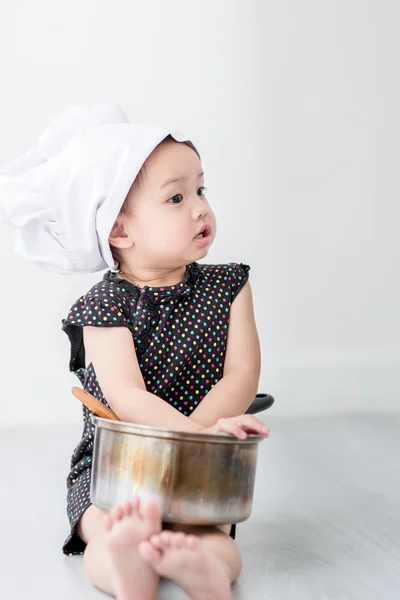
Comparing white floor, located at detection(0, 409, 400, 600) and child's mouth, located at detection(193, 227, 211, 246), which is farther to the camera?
child's mouth, located at detection(193, 227, 211, 246)

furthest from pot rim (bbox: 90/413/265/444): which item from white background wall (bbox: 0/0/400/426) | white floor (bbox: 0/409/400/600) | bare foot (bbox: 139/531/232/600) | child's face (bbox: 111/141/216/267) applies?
white background wall (bbox: 0/0/400/426)

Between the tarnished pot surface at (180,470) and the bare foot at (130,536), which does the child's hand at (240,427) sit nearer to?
the tarnished pot surface at (180,470)

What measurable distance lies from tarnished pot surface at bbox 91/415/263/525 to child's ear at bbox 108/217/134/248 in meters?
0.35

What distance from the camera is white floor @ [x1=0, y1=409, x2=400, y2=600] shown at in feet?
3.83

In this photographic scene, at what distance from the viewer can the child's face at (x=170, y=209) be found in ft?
4.25

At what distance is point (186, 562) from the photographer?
0.98 metres

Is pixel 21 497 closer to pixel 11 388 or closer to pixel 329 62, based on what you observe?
pixel 11 388

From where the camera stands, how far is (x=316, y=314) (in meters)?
2.50

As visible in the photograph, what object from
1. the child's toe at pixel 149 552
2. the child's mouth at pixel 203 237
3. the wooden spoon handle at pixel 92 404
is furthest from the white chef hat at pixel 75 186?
the child's toe at pixel 149 552

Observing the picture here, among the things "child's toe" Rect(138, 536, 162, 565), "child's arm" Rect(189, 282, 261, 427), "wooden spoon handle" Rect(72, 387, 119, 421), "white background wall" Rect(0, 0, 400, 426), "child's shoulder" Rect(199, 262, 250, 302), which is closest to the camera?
"child's toe" Rect(138, 536, 162, 565)

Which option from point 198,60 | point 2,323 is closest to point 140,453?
point 2,323

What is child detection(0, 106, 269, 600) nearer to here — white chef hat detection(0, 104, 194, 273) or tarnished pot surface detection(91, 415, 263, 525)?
white chef hat detection(0, 104, 194, 273)

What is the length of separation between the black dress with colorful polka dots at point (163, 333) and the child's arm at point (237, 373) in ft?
0.05

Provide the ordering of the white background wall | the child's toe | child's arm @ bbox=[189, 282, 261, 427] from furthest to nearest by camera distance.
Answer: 1. the white background wall
2. child's arm @ bbox=[189, 282, 261, 427]
3. the child's toe
